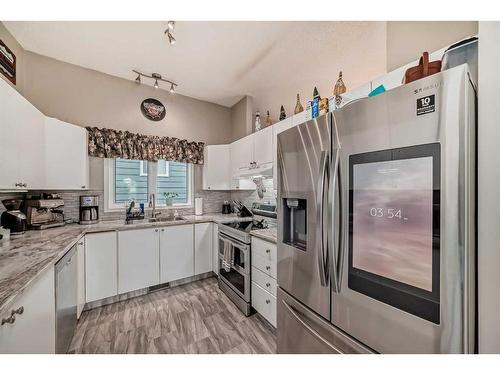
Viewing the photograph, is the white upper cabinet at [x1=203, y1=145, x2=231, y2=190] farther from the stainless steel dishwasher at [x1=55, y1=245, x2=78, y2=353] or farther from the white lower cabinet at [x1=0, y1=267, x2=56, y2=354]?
the white lower cabinet at [x1=0, y1=267, x2=56, y2=354]

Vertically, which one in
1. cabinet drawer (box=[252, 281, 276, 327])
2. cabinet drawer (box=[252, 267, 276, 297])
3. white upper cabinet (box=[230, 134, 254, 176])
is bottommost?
cabinet drawer (box=[252, 281, 276, 327])

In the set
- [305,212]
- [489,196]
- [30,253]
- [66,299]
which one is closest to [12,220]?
[30,253]

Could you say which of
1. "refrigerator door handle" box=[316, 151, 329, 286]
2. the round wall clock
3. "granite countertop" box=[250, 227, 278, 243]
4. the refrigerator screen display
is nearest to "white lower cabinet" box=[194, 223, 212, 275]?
"granite countertop" box=[250, 227, 278, 243]

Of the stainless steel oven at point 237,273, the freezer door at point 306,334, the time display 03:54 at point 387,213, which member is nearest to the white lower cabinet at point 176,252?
the stainless steel oven at point 237,273

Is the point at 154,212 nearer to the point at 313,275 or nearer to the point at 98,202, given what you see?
the point at 98,202

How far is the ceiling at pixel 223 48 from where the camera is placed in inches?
71.9

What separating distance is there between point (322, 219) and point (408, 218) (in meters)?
0.35

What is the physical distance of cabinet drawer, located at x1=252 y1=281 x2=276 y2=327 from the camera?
1780mm

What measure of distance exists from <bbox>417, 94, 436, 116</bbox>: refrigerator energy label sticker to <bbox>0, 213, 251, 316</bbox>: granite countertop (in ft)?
5.66

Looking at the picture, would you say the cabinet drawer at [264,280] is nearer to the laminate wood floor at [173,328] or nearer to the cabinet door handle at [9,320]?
the laminate wood floor at [173,328]

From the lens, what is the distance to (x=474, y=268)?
63cm

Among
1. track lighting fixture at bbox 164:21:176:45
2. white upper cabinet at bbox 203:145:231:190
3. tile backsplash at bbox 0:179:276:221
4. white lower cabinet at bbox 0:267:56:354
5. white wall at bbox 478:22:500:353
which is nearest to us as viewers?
white wall at bbox 478:22:500:353

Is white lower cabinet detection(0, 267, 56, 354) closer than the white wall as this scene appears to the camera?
No
